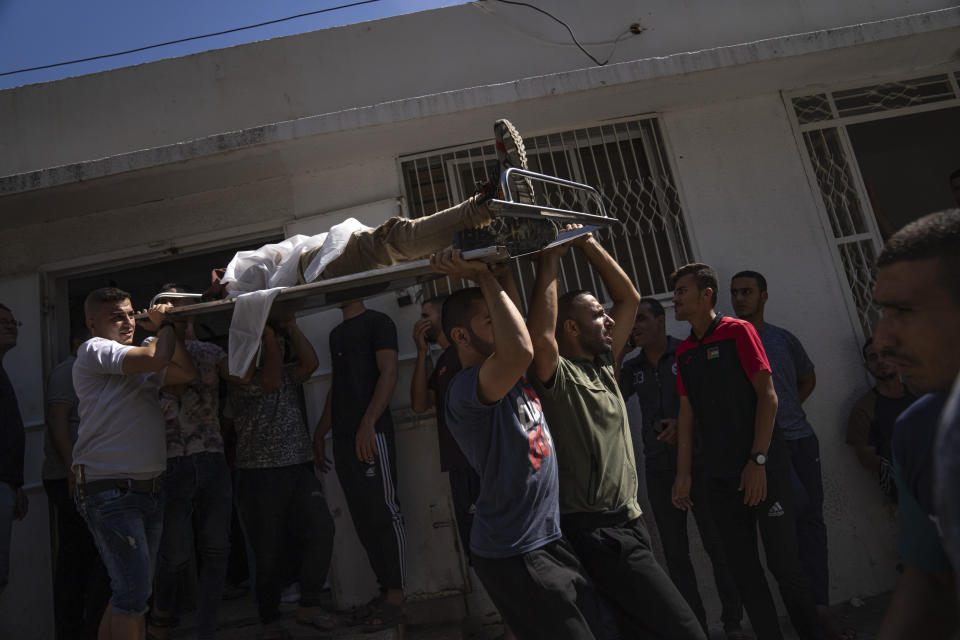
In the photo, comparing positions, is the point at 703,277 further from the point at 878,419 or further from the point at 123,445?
the point at 123,445

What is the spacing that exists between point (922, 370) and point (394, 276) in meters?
1.81

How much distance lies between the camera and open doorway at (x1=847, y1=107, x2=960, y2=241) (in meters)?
6.93

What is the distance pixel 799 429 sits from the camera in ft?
13.0

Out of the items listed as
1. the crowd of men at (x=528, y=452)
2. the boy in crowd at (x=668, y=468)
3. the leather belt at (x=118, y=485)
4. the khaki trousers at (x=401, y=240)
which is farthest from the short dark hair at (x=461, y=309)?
the leather belt at (x=118, y=485)

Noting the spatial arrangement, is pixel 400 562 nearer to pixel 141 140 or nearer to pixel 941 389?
pixel 941 389

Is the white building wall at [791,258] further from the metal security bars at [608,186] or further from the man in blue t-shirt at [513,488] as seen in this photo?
the man in blue t-shirt at [513,488]

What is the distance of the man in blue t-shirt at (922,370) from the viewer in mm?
1246

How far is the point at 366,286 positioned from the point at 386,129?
1863 millimetres

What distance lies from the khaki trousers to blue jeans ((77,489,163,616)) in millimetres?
1283

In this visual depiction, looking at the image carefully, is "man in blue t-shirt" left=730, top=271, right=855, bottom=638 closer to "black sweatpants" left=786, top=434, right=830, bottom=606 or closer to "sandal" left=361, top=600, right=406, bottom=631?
"black sweatpants" left=786, top=434, right=830, bottom=606

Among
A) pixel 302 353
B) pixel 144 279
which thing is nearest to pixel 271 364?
pixel 302 353

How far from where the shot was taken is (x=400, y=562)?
3.78 m

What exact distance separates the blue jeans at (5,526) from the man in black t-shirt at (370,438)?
1575 mm

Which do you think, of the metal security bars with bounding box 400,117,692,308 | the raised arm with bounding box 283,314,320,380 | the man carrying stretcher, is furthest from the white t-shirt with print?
the metal security bars with bounding box 400,117,692,308
